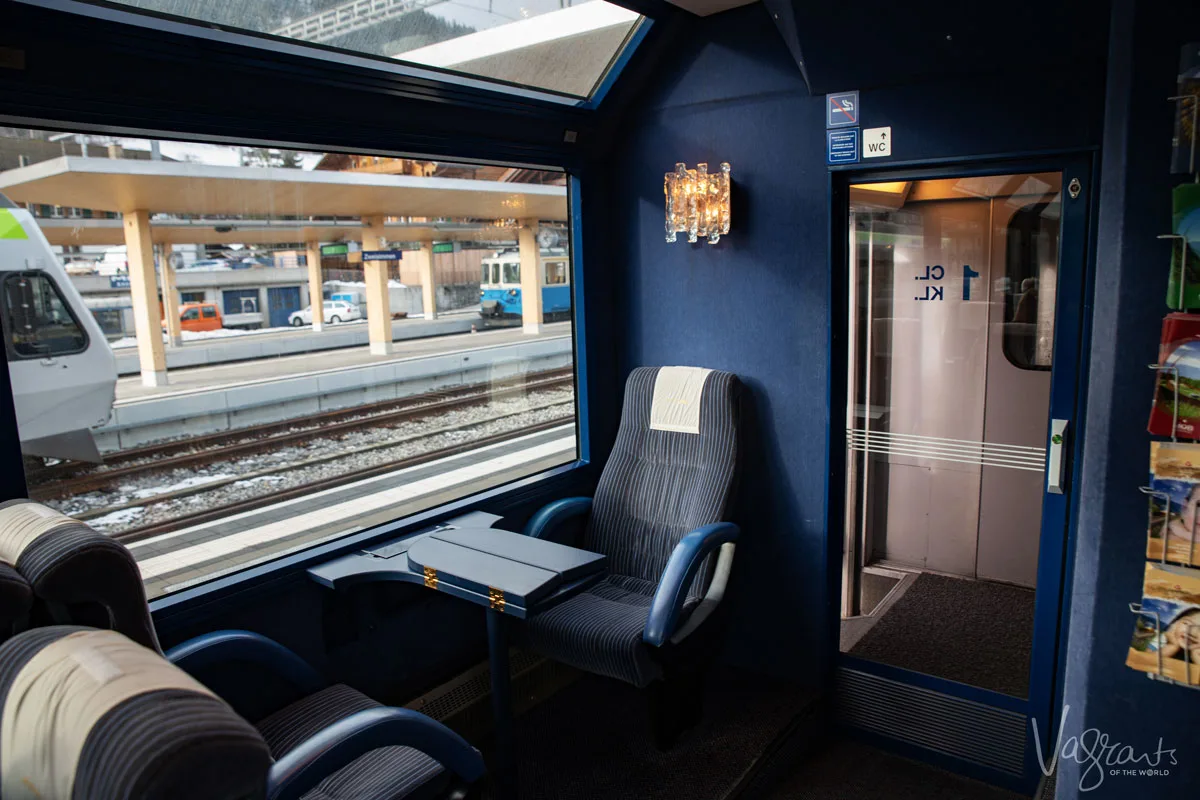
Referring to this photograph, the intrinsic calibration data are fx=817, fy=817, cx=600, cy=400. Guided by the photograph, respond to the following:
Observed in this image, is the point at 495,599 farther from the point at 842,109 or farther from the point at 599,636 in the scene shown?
the point at 842,109

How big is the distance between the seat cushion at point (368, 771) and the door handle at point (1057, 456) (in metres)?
1.99

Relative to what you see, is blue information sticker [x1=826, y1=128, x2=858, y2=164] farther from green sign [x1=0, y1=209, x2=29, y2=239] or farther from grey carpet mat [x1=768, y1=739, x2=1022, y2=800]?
green sign [x1=0, y1=209, x2=29, y2=239]

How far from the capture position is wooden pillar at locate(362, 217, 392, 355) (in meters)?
3.27

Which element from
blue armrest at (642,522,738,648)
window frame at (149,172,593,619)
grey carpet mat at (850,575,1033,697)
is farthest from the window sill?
grey carpet mat at (850,575,1033,697)

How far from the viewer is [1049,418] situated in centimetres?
255

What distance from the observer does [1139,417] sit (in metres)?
1.69

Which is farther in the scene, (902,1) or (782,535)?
(782,535)

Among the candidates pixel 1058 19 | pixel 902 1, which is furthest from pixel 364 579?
pixel 1058 19

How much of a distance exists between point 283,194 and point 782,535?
2190 mm

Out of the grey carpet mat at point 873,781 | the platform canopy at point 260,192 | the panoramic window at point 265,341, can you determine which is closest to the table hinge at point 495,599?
the panoramic window at point 265,341

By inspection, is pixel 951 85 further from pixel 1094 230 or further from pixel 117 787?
pixel 117 787

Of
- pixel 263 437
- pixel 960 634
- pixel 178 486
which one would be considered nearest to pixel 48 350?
pixel 178 486

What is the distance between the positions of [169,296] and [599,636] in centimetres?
182

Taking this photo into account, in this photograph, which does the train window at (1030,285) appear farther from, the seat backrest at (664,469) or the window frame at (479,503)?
the window frame at (479,503)
